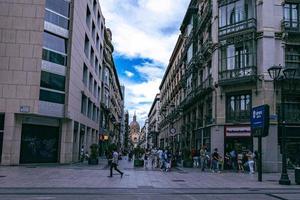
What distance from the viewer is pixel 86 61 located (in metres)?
44.7

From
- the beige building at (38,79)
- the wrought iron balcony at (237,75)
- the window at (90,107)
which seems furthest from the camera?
the window at (90,107)

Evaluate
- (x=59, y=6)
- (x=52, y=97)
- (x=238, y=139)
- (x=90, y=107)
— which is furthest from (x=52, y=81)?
(x=90, y=107)

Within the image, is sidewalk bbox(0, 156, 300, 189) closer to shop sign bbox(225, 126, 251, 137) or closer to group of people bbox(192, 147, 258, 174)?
group of people bbox(192, 147, 258, 174)

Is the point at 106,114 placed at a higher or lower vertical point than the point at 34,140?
higher

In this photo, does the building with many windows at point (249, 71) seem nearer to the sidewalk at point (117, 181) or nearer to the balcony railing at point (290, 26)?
the balcony railing at point (290, 26)

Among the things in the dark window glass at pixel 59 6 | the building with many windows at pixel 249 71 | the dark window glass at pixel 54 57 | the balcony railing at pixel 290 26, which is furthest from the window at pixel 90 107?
the balcony railing at pixel 290 26

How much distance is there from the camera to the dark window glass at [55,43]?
32.2 meters

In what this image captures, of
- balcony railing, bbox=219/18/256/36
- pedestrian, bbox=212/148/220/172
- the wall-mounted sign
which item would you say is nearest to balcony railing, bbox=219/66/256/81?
balcony railing, bbox=219/18/256/36

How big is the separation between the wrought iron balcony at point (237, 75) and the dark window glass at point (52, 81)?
14048 millimetres

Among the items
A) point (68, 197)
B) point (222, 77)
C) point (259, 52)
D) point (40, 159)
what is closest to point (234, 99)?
point (222, 77)

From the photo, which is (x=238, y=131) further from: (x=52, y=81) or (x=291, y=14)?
(x=52, y=81)

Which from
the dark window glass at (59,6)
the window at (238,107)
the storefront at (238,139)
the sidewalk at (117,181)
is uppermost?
the dark window glass at (59,6)

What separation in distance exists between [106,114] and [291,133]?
45116 mm

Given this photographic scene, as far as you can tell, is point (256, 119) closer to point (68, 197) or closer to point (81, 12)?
point (68, 197)
